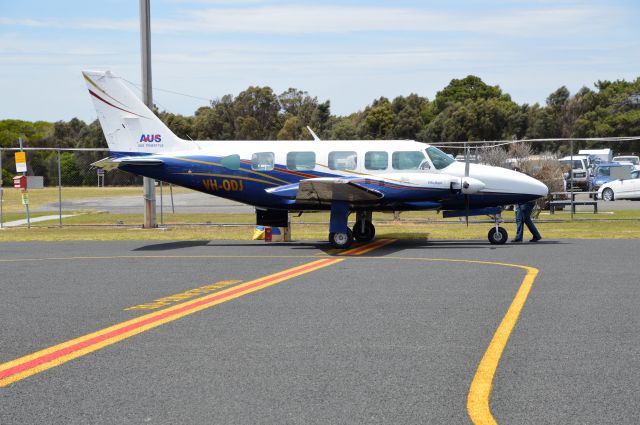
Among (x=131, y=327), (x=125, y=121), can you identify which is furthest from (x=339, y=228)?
(x=131, y=327)

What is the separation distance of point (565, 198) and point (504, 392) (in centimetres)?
2839

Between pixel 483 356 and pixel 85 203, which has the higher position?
pixel 483 356

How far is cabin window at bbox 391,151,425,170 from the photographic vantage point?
1980cm

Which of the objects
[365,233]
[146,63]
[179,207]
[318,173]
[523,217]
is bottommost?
[179,207]

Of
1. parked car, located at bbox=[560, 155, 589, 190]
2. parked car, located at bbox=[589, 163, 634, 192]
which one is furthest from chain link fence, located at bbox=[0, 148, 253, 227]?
parked car, located at bbox=[589, 163, 634, 192]

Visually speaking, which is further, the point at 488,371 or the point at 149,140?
the point at 149,140

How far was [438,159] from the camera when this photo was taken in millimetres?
19906

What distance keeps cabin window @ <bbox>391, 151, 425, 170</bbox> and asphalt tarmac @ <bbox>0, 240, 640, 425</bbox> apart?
4373 millimetres

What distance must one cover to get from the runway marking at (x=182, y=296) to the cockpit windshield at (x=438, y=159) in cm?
795

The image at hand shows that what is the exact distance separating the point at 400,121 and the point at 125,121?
49.2 metres

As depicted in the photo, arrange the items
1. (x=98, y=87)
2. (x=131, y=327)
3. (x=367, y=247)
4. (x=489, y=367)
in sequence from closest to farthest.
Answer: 1. (x=489, y=367)
2. (x=131, y=327)
3. (x=367, y=247)
4. (x=98, y=87)

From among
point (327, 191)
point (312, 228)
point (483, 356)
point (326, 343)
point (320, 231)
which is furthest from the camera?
point (312, 228)

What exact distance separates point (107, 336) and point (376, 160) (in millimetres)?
11935

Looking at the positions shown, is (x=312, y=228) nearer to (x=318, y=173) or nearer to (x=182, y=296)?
(x=318, y=173)
